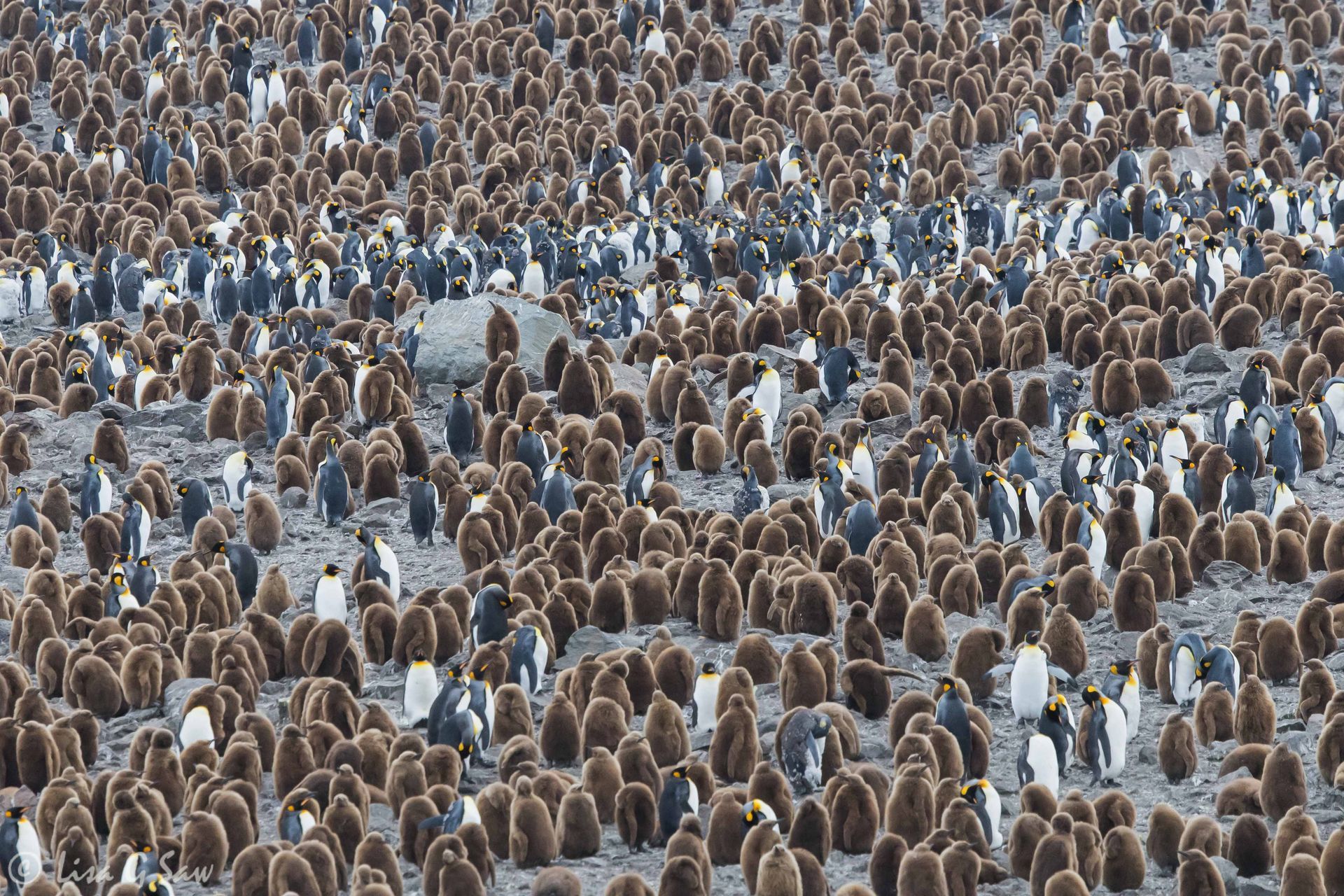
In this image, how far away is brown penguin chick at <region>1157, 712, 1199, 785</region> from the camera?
10453mm

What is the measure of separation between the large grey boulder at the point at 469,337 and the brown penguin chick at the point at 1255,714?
8349 mm

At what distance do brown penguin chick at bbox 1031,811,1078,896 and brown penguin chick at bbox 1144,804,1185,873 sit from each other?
0.69m

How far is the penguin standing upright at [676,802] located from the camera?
9.84 meters

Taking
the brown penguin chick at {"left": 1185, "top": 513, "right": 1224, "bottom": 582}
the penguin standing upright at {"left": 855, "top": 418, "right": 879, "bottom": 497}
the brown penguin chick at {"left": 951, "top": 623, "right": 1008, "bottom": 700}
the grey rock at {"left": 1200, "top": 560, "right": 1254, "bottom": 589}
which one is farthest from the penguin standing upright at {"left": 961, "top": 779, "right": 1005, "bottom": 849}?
the penguin standing upright at {"left": 855, "top": 418, "right": 879, "bottom": 497}

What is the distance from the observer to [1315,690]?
1088 cm

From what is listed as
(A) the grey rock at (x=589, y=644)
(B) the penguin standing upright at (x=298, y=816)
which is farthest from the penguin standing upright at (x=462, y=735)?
(A) the grey rock at (x=589, y=644)

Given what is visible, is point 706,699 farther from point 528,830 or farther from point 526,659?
point 528,830

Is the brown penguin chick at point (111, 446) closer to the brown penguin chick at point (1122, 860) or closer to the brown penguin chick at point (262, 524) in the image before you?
the brown penguin chick at point (262, 524)

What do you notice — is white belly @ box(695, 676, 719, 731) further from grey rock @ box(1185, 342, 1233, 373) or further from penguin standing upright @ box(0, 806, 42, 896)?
grey rock @ box(1185, 342, 1233, 373)

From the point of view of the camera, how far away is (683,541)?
13.3 metres

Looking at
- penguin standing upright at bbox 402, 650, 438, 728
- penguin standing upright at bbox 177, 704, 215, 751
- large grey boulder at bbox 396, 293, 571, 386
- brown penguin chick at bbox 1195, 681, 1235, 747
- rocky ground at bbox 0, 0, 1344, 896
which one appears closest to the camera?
rocky ground at bbox 0, 0, 1344, 896

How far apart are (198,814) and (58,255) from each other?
43.6 ft

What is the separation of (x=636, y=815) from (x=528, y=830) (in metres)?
0.56

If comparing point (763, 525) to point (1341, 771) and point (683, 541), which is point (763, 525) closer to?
point (683, 541)
